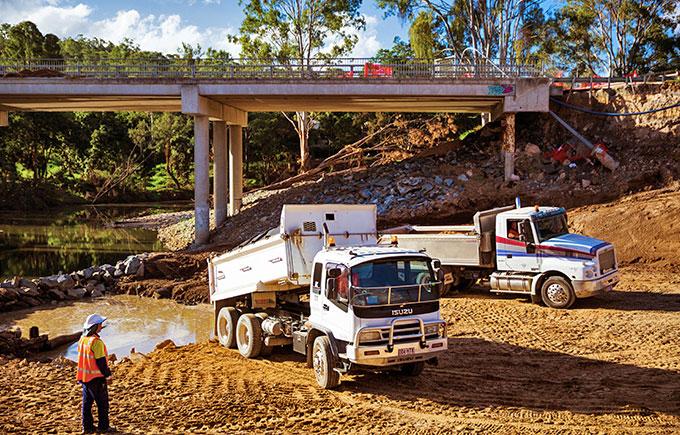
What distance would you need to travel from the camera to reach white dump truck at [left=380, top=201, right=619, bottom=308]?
51.1 feet

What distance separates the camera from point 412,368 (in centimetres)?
1059

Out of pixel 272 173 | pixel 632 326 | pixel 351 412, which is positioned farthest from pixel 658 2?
pixel 351 412

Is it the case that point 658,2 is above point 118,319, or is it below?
above

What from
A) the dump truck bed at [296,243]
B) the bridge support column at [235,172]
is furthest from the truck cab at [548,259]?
the bridge support column at [235,172]

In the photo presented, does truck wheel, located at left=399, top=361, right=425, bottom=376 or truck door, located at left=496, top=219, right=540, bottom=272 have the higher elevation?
truck door, located at left=496, top=219, right=540, bottom=272

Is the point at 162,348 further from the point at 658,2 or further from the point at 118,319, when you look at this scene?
the point at 658,2

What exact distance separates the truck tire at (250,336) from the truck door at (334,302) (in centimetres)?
224

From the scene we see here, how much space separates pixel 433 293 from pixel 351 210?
3.04m

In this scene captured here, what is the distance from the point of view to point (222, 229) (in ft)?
111

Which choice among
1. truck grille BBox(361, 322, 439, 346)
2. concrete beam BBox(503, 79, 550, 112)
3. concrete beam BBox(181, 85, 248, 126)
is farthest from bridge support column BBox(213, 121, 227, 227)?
truck grille BBox(361, 322, 439, 346)

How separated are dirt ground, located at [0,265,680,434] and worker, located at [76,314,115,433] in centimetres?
47

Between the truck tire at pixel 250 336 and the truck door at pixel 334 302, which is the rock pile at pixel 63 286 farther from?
the truck door at pixel 334 302

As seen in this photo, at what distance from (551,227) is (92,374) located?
12479mm

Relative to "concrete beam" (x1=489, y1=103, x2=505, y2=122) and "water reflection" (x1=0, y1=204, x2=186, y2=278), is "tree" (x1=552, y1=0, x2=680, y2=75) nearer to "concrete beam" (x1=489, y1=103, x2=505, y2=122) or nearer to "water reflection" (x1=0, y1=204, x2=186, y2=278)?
"concrete beam" (x1=489, y1=103, x2=505, y2=122)
